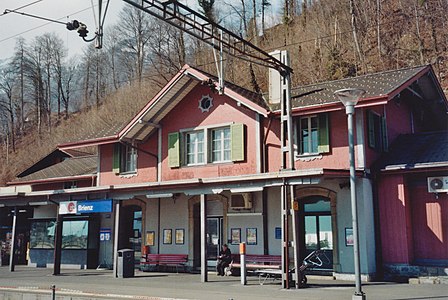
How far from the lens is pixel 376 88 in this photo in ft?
56.1

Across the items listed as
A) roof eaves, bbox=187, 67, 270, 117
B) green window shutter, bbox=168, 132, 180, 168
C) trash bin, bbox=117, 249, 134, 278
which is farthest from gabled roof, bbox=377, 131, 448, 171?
trash bin, bbox=117, 249, 134, 278

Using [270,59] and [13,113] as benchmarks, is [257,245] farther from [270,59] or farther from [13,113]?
[13,113]

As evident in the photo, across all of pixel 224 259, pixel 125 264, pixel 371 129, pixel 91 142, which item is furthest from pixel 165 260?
pixel 371 129

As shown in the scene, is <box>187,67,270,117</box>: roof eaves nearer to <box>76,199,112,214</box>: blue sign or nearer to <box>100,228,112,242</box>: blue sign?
<box>76,199,112,214</box>: blue sign

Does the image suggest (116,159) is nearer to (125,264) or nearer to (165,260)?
(165,260)

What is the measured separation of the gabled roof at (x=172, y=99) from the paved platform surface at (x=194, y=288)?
5954 mm

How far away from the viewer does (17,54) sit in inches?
2087

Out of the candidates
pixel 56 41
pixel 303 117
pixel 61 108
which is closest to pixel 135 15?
pixel 56 41

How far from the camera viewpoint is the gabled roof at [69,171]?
82.9ft

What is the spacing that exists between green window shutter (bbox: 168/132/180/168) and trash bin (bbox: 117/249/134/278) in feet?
13.1

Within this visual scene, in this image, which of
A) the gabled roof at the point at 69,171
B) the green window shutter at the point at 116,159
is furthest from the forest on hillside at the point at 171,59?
the green window shutter at the point at 116,159

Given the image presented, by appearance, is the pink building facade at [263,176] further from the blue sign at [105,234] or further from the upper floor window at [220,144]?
the blue sign at [105,234]

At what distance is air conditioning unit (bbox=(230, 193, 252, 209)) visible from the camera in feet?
60.8

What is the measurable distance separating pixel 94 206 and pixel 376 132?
10.6 metres
